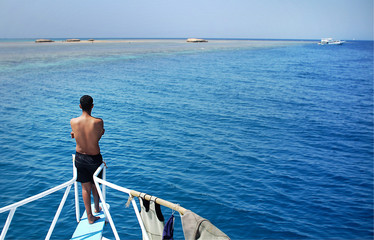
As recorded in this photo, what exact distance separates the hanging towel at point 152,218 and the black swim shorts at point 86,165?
145 cm

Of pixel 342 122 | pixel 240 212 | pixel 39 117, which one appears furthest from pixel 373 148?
pixel 39 117

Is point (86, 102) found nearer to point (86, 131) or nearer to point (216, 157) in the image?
point (86, 131)

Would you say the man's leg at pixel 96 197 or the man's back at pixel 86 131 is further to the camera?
the man's leg at pixel 96 197

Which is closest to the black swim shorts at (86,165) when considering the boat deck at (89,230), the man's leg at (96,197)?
the man's leg at (96,197)

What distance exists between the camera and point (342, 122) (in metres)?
19.7

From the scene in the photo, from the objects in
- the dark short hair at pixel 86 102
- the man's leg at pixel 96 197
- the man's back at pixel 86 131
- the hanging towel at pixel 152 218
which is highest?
the dark short hair at pixel 86 102

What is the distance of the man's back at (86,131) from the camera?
528 centimetres

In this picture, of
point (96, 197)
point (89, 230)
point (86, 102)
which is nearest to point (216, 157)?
point (96, 197)

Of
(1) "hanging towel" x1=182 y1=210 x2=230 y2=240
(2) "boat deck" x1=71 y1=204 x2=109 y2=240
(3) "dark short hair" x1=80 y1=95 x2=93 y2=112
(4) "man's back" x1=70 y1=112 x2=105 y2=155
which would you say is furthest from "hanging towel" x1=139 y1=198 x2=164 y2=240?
(3) "dark short hair" x1=80 y1=95 x2=93 y2=112

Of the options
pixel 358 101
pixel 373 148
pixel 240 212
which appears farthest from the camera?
pixel 358 101

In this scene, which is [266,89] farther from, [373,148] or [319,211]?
[319,211]

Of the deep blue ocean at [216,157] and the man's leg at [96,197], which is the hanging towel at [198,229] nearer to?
the man's leg at [96,197]

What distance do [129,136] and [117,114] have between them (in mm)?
4779

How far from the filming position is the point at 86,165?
5336 millimetres
